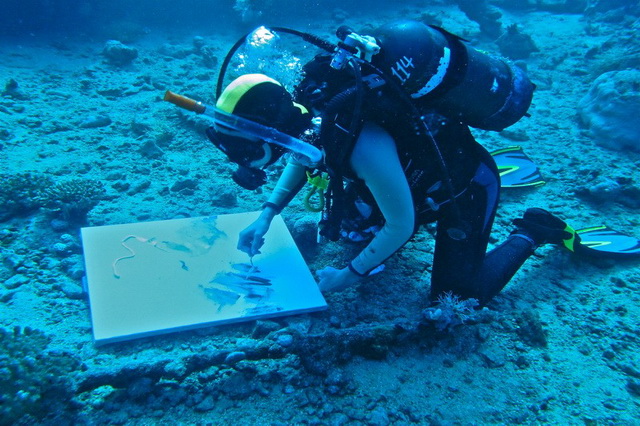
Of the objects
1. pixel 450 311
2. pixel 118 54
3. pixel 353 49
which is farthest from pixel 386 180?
pixel 118 54

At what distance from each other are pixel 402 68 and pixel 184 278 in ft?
6.92

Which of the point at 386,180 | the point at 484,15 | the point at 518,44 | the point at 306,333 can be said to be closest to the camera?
the point at 386,180

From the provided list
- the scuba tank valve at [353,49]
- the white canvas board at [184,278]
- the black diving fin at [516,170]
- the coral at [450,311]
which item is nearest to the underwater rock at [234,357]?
the white canvas board at [184,278]

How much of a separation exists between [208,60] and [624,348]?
8.06 metres

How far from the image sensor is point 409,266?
3.47 metres

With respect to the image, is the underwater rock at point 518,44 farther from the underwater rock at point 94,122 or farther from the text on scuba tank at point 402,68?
the underwater rock at point 94,122

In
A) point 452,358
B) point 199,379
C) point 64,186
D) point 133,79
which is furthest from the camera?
point 133,79

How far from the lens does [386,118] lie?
83.4 inches

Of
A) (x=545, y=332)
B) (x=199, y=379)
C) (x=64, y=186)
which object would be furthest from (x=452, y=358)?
(x=64, y=186)

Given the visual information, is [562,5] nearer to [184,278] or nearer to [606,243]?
[606,243]

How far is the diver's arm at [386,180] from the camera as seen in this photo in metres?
2.14

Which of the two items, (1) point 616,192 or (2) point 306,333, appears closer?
(2) point 306,333

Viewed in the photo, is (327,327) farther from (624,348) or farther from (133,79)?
(133,79)

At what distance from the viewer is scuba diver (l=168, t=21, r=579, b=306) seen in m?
2.05
